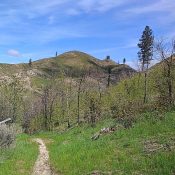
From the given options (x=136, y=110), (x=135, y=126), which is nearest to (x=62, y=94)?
(x=136, y=110)

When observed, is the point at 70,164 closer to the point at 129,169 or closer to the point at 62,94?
the point at 129,169

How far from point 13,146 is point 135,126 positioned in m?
11.8

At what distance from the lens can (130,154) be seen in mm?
20359

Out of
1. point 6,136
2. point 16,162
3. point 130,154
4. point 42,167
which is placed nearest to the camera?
point 130,154

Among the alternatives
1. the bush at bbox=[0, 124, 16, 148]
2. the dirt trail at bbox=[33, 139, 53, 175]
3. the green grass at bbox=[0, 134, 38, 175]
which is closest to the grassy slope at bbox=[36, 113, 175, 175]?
the dirt trail at bbox=[33, 139, 53, 175]

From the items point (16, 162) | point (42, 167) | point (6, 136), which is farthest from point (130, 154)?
point (6, 136)

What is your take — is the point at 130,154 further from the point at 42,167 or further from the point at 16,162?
the point at 16,162

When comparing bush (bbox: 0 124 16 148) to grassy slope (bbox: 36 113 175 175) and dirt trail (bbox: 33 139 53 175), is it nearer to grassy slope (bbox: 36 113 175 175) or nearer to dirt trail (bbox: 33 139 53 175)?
dirt trail (bbox: 33 139 53 175)

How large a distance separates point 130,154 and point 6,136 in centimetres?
1576

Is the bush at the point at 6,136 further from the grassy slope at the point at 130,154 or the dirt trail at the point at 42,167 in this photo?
the grassy slope at the point at 130,154

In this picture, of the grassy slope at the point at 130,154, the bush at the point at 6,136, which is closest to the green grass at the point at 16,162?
the bush at the point at 6,136

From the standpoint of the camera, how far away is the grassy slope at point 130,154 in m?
17.2

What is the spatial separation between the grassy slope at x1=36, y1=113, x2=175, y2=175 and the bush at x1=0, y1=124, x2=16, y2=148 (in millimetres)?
7419

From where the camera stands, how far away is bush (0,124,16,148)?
32500 millimetres
